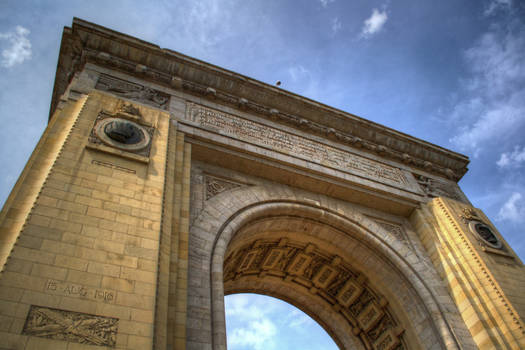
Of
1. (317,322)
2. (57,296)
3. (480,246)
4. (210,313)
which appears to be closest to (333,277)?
(317,322)

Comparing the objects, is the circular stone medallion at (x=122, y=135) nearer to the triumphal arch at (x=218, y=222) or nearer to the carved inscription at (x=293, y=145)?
the triumphal arch at (x=218, y=222)

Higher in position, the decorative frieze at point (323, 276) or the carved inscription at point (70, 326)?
the decorative frieze at point (323, 276)

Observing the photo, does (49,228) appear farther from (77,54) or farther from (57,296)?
(77,54)

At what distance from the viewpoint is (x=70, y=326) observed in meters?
4.71

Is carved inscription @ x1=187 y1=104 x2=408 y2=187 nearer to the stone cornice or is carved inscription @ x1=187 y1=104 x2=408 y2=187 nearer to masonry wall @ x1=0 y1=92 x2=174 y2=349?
the stone cornice

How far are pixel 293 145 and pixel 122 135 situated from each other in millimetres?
4711

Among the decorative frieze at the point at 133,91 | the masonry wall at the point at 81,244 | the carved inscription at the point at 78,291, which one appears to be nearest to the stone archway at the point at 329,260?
the masonry wall at the point at 81,244

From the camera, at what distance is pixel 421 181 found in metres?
12.6

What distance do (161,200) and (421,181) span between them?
8317mm

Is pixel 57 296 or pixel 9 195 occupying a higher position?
pixel 9 195

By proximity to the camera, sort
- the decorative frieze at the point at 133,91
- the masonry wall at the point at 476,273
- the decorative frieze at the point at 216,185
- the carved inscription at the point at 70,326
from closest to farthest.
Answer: the carved inscription at the point at 70,326 → the masonry wall at the point at 476,273 → the decorative frieze at the point at 216,185 → the decorative frieze at the point at 133,91

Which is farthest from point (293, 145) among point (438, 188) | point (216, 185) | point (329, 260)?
point (438, 188)

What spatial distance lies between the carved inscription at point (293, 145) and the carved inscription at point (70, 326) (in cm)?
597

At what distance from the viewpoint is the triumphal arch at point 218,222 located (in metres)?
5.35
